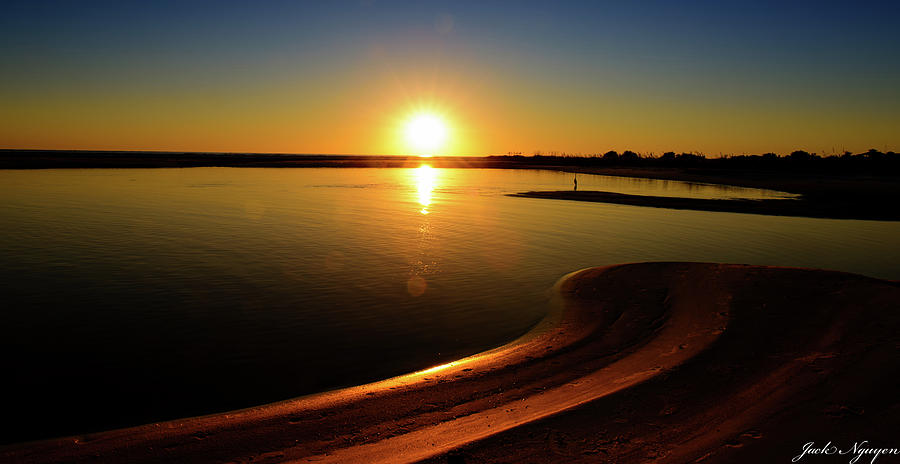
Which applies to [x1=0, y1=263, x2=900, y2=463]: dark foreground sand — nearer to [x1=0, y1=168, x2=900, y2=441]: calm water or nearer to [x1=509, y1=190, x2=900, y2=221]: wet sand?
[x1=0, y1=168, x2=900, y2=441]: calm water

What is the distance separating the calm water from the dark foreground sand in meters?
0.87

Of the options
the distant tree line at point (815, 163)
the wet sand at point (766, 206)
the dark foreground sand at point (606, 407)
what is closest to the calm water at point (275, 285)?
the dark foreground sand at point (606, 407)

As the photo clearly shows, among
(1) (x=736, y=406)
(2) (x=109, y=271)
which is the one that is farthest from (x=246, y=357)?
(2) (x=109, y=271)

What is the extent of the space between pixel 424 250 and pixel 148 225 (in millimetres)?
14049

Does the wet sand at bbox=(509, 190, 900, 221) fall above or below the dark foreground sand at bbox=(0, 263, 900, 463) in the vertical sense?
above

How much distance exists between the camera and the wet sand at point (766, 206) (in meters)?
30.9

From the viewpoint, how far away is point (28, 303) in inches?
456

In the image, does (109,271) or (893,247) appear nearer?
(109,271)

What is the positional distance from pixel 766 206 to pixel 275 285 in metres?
35.3

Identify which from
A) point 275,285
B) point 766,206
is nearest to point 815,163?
point 766,206

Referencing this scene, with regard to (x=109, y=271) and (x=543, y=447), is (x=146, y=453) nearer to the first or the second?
(x=543, y=447)

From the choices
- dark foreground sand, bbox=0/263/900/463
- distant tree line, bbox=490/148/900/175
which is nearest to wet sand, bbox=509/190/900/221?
dark foreground sand, bbox=0/263/900/463

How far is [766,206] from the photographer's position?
35344 millimetres

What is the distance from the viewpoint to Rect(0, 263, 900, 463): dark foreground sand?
5.59 metres
